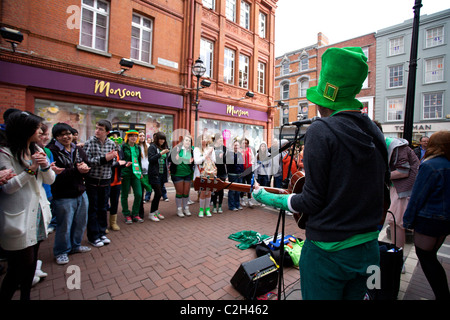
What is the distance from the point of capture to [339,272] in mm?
1295

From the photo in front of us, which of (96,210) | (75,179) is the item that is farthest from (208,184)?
(96,210)

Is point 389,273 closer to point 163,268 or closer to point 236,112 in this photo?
point 163,268

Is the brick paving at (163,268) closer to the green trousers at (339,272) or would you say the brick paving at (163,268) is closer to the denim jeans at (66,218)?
the denim jeans at (66,218)

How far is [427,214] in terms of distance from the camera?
7.57 feet

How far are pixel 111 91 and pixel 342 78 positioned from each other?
9.68 meters

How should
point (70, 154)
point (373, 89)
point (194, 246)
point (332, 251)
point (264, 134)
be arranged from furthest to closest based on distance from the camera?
point (373, 89), point (264, 134), point (194, 246), point (70, 154), point (332, 251)

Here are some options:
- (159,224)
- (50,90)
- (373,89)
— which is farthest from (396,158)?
(373,89)

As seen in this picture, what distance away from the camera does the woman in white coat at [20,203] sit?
2049mm

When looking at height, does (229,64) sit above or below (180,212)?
above

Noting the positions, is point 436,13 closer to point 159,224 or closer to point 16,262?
point 159,224

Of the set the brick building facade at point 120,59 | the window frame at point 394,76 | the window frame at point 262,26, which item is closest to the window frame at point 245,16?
the brick building facade at point 120,59

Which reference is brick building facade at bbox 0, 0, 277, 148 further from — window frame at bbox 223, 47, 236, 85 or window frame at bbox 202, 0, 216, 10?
window frame at bbox 223, 47, 236, 85

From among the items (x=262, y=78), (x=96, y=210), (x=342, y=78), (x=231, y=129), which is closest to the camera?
(x=342, y=78)
